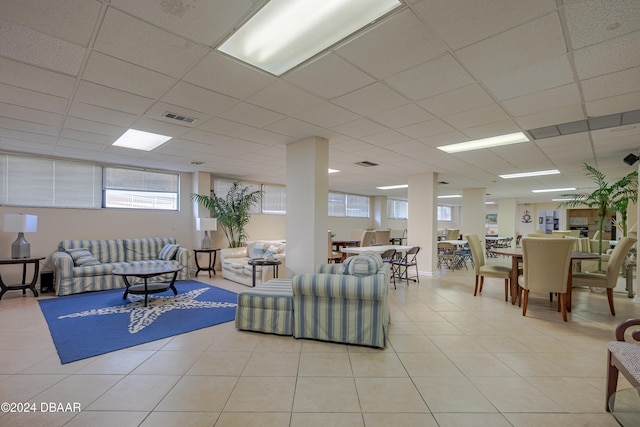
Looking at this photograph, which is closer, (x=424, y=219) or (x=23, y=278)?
(x=23, y=278)

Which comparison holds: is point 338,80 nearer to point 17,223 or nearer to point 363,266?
point 363,266

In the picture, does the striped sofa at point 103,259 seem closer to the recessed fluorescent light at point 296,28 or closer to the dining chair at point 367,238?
the dining chair at point 367,238

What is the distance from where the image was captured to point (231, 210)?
293 inches

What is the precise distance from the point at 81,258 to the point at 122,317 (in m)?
2.56

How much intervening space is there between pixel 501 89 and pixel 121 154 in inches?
249

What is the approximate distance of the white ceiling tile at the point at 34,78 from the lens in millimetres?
2477

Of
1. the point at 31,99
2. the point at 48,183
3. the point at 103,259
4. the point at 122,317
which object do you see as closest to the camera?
the point at 31,99

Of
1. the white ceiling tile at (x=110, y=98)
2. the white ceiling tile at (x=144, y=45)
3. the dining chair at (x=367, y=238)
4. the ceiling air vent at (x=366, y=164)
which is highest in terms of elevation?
the white ceiling tile at (x=144, y=45)

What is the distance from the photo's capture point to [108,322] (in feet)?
11.9

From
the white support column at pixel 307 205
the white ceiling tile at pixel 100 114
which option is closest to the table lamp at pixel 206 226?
the white support column at pixel 307 205

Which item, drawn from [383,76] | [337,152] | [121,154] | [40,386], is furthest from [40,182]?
[383,76]

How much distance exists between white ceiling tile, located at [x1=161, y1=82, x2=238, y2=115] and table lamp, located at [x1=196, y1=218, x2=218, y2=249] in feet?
13.1

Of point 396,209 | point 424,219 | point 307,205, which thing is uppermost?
point 396,209

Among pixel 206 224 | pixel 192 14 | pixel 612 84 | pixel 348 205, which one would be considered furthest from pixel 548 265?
pixel 348 205
